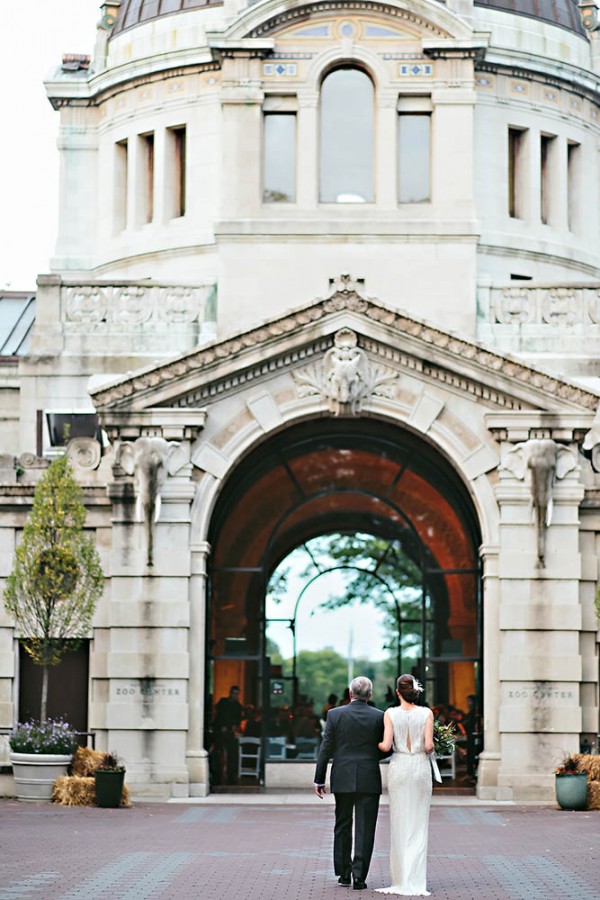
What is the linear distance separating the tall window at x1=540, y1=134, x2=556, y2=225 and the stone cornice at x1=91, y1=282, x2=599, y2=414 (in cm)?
1505

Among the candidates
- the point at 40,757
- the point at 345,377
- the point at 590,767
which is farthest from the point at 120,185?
the point at 590,767

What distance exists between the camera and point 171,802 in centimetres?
3134

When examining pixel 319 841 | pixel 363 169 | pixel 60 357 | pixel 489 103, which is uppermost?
pixel 489 103

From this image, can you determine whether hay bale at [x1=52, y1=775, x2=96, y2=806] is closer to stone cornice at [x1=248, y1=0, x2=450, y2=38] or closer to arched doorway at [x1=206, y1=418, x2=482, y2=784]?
arched doorway at [x1=206, y1=418, x2=482, y2=784]

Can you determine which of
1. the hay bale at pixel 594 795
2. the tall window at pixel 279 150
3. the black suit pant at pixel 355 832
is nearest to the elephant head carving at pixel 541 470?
the hay bale at pixel 594 795

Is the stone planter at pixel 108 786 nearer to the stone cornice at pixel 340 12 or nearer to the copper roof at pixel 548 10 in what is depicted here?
the stone cornice at pixel 340 12

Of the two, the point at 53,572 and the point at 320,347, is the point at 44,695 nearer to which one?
the point at 53,572

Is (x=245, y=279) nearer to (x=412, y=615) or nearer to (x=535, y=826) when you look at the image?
(x=535, y=826)

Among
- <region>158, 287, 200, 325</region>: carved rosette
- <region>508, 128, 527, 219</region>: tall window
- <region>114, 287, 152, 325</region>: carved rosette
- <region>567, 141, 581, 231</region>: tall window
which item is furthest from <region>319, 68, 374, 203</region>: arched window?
<region>567, 141, 581, 231</region>: tall window

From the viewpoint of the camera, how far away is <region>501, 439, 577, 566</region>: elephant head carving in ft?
A: 107

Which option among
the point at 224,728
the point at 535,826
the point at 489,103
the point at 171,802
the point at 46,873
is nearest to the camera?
the point at 46,873

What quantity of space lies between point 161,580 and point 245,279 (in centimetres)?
913

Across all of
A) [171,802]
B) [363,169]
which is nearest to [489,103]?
[363,169]

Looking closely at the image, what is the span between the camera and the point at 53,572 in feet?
105
